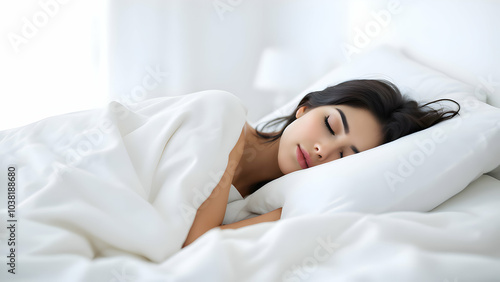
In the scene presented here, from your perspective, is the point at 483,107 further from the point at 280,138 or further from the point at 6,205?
the point at 6,205

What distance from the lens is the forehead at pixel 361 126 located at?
3.80 ft

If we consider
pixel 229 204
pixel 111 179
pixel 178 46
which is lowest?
pixel 229 204

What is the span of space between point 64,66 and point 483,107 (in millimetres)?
1966

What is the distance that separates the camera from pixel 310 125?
3.89 feet

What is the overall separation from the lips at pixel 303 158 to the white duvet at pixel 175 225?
19 centimetres

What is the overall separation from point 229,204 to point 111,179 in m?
0.39

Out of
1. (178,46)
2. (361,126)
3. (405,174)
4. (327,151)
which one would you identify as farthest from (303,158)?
(178,46)

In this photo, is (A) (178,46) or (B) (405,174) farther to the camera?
(A) (178,46)

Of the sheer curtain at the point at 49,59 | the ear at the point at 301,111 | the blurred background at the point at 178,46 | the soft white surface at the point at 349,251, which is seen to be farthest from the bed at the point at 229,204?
the sheer curtain at the point at 49,59

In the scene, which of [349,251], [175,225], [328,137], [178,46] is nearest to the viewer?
[349,251]

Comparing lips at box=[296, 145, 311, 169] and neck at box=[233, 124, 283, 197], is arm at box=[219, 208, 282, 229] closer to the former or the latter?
lips at box=[296, 145, 311, 169]

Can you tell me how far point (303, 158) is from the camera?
1.18m

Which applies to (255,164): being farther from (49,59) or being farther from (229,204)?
(49,59)

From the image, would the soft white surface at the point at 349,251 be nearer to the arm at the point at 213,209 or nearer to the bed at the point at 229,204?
the bed at the point at 229,204
